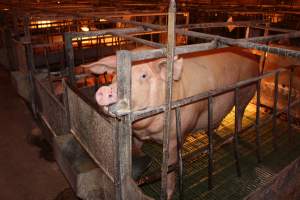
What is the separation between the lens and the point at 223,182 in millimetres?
3566

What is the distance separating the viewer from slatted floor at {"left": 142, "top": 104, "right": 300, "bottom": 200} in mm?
3436

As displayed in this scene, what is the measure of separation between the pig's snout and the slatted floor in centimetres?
130

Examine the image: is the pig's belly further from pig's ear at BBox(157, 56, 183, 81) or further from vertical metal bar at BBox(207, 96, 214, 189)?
pig's ear at BBox(157, 56, 183, 81)

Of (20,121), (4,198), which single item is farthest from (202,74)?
(20,121)

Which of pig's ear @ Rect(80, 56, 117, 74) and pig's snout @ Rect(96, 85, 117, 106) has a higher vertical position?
pig's ear @ Rect(80, 56, 117, 74)

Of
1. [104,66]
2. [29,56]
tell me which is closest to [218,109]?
[104,66]

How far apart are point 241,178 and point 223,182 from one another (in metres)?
0.26

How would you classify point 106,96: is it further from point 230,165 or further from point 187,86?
point 230,165

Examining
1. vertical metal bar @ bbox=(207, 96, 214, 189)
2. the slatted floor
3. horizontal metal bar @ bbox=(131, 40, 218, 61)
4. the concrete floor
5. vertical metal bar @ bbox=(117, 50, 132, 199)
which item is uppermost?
horizontal metal bar @ bbox=(131, 40, 218, 61)

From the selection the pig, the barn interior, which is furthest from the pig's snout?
the barn interior

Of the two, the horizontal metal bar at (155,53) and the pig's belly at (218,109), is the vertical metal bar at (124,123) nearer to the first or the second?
the horizontal metal bar at (155,53)

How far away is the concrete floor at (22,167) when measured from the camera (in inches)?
156

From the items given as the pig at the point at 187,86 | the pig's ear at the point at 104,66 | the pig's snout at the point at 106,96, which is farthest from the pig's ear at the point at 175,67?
the pig's snout at the point at 106,96

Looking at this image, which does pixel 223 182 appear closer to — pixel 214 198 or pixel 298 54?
pixel 214 198
